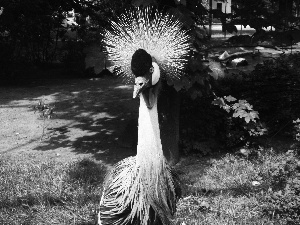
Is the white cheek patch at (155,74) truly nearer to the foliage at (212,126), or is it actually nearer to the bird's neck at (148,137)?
the bird's neck at (148,137)

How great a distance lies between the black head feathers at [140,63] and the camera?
3096 mm

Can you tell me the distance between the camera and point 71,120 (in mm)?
8492

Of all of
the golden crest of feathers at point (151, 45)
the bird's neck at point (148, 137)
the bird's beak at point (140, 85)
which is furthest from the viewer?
the golden crest of feathers at point (151, 45)

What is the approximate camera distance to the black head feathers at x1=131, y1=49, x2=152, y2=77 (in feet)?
10.2

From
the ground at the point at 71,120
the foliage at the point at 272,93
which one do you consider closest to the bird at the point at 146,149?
the ground at the point at 71,120

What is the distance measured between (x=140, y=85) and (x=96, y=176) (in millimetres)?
2994

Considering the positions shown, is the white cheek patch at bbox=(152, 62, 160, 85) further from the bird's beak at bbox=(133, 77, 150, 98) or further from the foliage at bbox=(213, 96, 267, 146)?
the foliage at bbox=(213, 96, 267, 146)

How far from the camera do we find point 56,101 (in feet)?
33.0

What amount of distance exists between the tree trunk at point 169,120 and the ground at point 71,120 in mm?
732

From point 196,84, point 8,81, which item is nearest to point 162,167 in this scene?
point 196,84

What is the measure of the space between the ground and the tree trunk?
0.73m

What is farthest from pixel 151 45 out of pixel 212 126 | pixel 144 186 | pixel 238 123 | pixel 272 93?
pixel 272 93

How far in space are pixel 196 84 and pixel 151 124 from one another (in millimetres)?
2344

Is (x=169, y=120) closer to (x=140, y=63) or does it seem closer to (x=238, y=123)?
(x=238, y=123)
